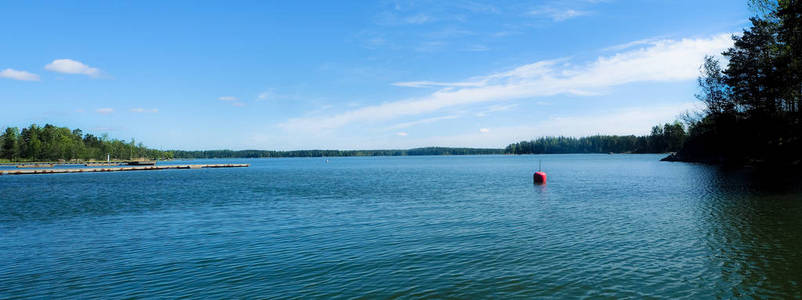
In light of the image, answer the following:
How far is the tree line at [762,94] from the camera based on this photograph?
51775 mm

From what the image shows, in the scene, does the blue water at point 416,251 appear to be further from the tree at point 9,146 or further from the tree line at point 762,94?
the tree at point 9,146

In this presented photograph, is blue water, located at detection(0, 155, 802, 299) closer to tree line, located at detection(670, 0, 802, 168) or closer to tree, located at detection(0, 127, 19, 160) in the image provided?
A: tree line, located at detection(670, 0, 802, 168)

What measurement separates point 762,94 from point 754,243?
6390cm

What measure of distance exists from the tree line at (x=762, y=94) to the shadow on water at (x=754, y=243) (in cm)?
2797

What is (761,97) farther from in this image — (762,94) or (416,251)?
(416,251)

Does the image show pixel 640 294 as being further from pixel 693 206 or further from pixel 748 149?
pixel 748 149

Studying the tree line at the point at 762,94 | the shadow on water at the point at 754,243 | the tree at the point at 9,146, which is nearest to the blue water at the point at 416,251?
the shadow on water at the point at 754,243

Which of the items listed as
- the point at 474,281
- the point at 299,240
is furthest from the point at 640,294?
the point at 299,240

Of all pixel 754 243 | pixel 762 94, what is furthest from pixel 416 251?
pixel 762 94

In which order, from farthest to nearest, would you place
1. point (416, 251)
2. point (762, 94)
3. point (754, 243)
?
point (762, 94), point (754, 243), point (416, 251)

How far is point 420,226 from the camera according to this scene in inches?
930

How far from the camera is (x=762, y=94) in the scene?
211 ft

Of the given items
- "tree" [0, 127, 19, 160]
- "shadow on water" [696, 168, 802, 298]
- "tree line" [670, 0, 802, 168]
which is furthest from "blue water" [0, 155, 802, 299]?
"tree" [0, 127, 19, 160]

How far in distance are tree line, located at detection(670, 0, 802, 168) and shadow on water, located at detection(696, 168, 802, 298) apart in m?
28.0
